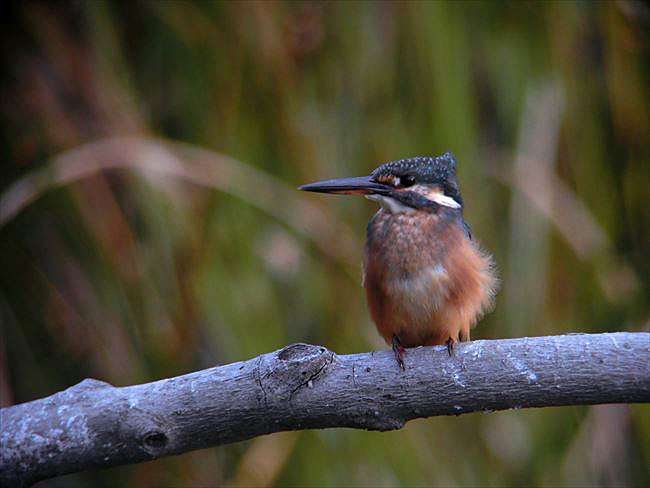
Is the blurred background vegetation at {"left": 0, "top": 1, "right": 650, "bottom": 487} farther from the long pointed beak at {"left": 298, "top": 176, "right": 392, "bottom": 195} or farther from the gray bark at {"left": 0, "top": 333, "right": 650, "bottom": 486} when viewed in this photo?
the gray bark at {"left": 0, "top": 333, "right": 650, "bottom": 486}

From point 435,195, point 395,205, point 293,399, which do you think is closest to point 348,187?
point 395,205

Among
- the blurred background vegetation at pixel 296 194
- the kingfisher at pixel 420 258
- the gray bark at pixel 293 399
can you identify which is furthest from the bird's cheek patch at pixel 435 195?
the gray bark at pixel 293 399

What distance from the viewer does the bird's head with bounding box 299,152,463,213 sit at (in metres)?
2.37

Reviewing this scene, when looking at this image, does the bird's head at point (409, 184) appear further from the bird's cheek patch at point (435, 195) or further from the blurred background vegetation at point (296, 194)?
the blurred background vegetation at point (296, 194)

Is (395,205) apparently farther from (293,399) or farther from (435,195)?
(293,399)

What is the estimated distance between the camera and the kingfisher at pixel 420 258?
87.6 inches

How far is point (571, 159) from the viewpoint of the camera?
11.3 feet

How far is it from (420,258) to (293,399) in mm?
754

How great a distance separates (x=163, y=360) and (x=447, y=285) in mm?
1210

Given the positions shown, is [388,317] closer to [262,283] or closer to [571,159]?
[262,283]

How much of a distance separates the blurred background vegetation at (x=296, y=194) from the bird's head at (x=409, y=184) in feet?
2.09

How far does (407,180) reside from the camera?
2391 mm

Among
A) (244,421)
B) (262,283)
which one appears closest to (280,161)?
(262,283)

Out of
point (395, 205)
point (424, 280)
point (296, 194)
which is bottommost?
point (424, 280)
